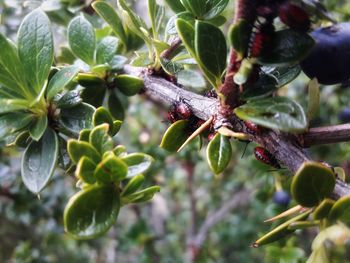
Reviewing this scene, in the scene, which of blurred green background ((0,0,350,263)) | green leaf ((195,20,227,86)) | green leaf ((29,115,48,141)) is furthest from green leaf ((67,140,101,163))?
blurred green background ((0,0,350,263))

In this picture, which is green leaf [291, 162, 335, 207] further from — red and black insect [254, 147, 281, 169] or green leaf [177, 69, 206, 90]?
green leaf [177, 69, 206, 90]

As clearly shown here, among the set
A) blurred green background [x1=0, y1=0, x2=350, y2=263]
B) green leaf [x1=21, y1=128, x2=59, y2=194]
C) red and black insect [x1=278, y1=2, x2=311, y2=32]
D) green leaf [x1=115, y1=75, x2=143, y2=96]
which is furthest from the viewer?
blurred green background [x1=0, y1=0, x2=350, y2=263]

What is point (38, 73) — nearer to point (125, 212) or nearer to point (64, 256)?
point (64, 256)

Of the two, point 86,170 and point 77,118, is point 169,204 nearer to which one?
point 77,118

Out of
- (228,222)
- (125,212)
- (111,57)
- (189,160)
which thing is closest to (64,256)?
(125,212)

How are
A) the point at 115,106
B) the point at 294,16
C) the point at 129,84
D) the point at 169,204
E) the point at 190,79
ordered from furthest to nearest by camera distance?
the point at 169,204 → the point at 115,106 → the point at 129,84 → the point at 190,79 → the point at 294,16

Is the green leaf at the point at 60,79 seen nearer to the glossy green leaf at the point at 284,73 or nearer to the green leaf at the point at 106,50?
the green leaf at the point at 106,50

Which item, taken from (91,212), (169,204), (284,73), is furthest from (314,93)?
(169,204)
